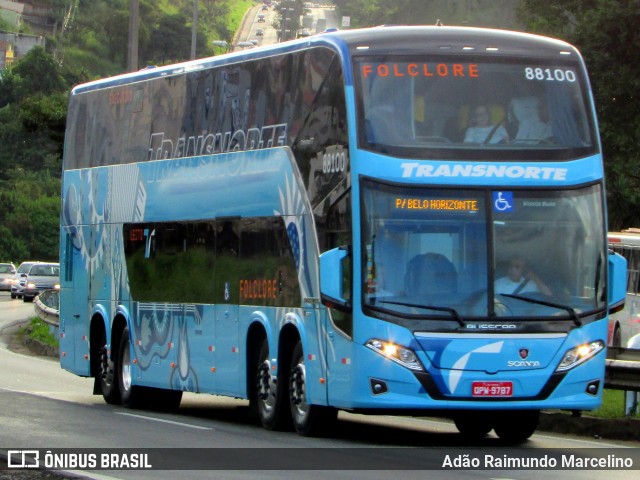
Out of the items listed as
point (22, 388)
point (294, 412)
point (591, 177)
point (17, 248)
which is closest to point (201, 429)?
point (294, 412)

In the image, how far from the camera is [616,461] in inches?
560

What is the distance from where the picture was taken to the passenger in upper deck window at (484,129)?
593 inches

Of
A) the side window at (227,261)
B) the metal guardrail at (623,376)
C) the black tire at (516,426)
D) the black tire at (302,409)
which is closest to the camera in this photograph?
the black tire at (302,409)

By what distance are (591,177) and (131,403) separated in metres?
8.48

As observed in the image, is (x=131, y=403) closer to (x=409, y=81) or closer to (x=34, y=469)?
(x=409, y=81)

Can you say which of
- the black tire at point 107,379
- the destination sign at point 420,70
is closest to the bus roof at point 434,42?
the destination sign at point 420,70

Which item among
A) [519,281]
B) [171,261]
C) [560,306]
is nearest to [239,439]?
[519,281]

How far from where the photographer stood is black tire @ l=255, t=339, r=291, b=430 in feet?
54.6

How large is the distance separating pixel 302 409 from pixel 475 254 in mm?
2617

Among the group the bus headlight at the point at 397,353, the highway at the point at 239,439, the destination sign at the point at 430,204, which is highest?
the destination sign at the point at 430,204

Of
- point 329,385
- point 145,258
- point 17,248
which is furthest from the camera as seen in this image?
point 17,248

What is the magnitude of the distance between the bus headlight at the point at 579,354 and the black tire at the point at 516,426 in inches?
41.7

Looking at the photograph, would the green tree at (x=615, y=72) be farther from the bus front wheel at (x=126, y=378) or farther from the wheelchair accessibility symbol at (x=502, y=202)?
the wheelchair accessibility symbol at (x=502, y=202)

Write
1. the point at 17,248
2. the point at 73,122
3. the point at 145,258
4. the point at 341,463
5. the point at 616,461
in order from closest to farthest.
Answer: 1. the point at 341,463
2. the point at 616,461
3. the point at 145,258
4. the point at 73,122
5. the point at 17,248
